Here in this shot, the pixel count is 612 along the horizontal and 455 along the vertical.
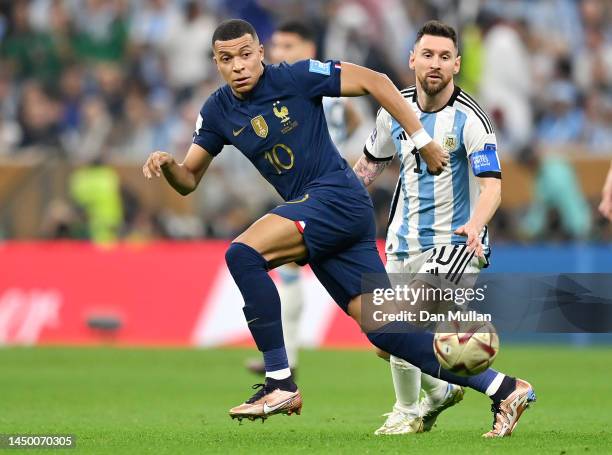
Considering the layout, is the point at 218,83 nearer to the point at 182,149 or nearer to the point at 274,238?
the point at 182,149

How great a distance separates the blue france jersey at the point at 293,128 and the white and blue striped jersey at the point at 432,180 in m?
0.69

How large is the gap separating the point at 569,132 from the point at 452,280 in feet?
38.2

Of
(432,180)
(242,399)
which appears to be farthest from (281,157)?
(242,399)

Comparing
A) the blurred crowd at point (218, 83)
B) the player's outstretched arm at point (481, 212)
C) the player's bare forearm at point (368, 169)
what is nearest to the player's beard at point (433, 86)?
the player's bare forearm at point (368, 169)

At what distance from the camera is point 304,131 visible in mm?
7789

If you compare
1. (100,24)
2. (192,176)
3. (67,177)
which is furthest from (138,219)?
(192,176)

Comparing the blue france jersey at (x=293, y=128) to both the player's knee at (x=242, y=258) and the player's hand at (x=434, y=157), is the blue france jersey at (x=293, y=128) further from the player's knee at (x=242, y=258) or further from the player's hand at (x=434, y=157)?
the player's hand at (x=434, y=157)

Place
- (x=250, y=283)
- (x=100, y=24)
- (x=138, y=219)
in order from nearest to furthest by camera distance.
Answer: (x=250, y=283) → (x=138, y=219) → (x=100, y=24)

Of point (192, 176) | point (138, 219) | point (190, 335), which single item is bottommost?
point (190, 335)

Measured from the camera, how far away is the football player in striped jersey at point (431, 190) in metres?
8.38

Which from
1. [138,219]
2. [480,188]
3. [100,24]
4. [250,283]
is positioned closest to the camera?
[250,283]

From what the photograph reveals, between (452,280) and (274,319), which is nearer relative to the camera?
(274,319)

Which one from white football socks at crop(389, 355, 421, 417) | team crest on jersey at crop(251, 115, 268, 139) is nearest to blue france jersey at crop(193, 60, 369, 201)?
team crest on jersey at crop(251, 115, 268, 139)

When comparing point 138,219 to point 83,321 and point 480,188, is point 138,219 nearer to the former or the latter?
point 83,321
